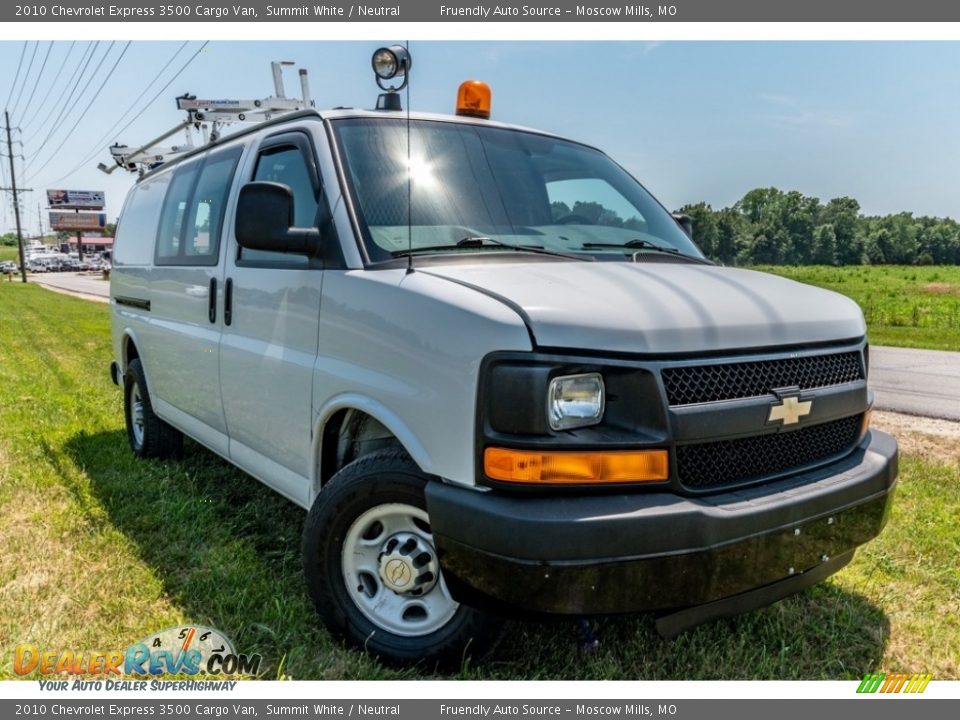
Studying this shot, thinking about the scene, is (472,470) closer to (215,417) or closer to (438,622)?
(438,622)

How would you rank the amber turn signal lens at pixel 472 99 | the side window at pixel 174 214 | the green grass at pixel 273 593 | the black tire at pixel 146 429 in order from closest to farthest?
the green grass at pixel 273 593 < the amber turn signal lens at pixel 472 99 < the side window at pixel 174 214 < the black tire at pixel 146 429

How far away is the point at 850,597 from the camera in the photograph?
132 inches

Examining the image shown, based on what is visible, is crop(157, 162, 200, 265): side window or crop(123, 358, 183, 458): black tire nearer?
crop(157, 162, 200, 265): side window

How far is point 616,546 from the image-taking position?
209 centimetres

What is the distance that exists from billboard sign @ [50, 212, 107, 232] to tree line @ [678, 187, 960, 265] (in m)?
102

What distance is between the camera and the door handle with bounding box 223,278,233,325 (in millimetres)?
3725

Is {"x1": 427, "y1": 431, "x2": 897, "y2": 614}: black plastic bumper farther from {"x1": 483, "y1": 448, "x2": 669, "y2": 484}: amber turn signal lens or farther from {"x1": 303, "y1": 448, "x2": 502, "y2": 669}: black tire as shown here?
{"x1": 303, "y1": 448, "x2": 502, "y2": 669}: black tire

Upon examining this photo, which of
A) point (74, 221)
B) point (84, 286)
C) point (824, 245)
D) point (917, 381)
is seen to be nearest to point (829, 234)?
point (824, 245)

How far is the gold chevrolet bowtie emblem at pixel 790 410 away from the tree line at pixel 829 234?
67.9 feet

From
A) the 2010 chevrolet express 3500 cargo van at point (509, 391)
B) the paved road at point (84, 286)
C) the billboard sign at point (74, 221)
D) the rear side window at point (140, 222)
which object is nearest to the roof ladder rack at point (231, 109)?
the rear side window at point (140, 222)

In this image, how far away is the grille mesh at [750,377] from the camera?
7.37 feet

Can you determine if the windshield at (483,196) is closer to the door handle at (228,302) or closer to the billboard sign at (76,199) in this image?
the door handle at (228,302)

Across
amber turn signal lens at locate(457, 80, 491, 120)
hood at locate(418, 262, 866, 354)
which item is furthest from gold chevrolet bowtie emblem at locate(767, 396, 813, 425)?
amber turn signal lens at locate(457, 80, 491, 120)

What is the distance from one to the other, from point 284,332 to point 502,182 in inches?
46.5
